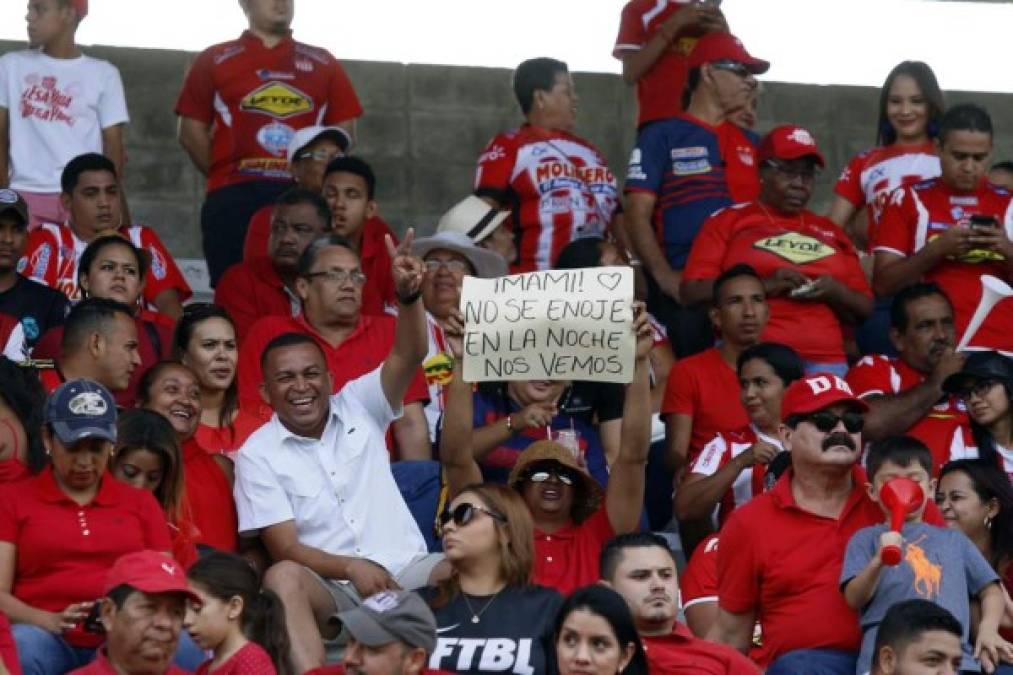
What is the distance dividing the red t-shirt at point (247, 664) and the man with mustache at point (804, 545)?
5.12ft

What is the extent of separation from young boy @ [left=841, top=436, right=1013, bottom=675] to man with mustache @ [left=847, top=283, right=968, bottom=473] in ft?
5.60

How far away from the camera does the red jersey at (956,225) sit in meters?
10.9

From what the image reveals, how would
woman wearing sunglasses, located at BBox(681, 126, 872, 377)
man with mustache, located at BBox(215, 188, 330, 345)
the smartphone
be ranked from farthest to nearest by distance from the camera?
1. the smartphone
2. woman wearing sunglasses, located at BBox(681, 126, 872, 377)
3. man with mustache, located at BBox(215, 188, 330, 345)

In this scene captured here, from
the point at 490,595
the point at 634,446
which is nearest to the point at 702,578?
the point at 634,446

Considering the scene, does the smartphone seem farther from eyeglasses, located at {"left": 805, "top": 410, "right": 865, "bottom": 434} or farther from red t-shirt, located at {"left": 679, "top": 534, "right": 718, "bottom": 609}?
eyeglasses, located at {"left": 805, "top": 410, "right": 865, "bottom": 434}

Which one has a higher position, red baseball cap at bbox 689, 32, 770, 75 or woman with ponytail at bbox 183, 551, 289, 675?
red baseball cap at bbox 689, 32, 770, 75

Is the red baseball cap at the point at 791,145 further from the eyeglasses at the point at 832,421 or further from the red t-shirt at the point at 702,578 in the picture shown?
the eyeglasses at the point at 832,421

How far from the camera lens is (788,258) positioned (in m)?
10.9

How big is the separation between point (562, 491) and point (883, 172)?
370 cm

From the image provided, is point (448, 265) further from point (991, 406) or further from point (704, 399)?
point (991, 406)

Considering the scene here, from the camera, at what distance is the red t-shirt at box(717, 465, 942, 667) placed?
801 cm

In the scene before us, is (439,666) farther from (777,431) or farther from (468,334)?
(777,431)

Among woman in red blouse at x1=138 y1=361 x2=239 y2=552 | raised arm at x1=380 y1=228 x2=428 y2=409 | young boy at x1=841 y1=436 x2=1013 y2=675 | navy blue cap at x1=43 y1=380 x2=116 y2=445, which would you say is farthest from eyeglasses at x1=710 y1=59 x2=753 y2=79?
navy blue cap at x1=43 y1=380 x2=116 y2=445

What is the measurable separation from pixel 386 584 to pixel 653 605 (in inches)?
36.5
